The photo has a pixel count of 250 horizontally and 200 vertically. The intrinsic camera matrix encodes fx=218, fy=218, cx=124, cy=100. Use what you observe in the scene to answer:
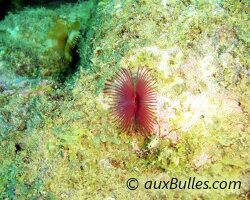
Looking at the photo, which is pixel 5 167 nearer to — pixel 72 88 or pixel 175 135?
pixel 72 88

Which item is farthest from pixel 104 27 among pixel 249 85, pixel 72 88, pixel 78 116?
pixel 249 85

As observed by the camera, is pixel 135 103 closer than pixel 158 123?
Yes

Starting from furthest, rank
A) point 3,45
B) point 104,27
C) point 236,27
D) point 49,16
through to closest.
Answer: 1. point 49,16
2. point 3,45
3. point 104,27
4. point 236,27
